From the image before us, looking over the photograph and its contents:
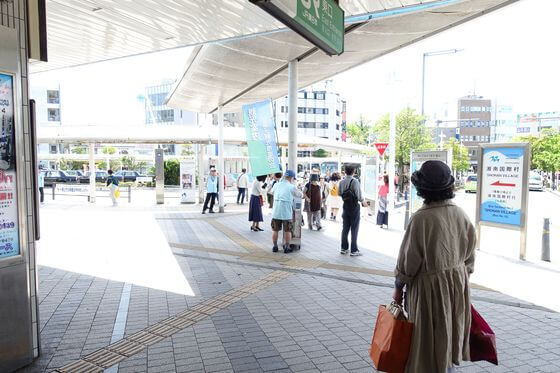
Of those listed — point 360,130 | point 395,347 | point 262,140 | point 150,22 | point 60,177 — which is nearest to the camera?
point 395,347

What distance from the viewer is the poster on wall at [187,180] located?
66.2 feet

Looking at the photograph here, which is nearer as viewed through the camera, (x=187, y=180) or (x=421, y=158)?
(x=421, y=158)

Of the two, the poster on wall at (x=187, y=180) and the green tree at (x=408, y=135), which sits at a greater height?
the green tree at (x=408, y=135)

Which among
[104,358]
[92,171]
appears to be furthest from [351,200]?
[92,171]

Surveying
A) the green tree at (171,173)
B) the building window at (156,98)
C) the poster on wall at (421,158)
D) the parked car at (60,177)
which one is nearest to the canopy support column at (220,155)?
the poster on wall at (421,158)

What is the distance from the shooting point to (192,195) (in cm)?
2052

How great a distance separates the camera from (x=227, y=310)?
17.1ft

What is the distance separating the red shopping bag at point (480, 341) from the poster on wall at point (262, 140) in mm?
7052

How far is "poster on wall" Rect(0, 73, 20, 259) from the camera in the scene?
337 cm

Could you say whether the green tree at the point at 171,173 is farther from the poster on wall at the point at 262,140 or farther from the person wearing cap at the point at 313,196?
the poster on wall at the point at 262,140

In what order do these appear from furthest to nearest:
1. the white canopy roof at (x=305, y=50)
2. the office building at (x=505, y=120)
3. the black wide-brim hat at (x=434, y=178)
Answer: the office building at (x=505, y=120) < the white canopy roof at (x=305, y=50) < the black wide-brim hat at (x=434, y=178)

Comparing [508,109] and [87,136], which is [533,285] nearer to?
[87,136]

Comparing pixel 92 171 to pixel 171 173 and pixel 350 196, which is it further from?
pixel 350 196

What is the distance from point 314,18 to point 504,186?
6.25 m
